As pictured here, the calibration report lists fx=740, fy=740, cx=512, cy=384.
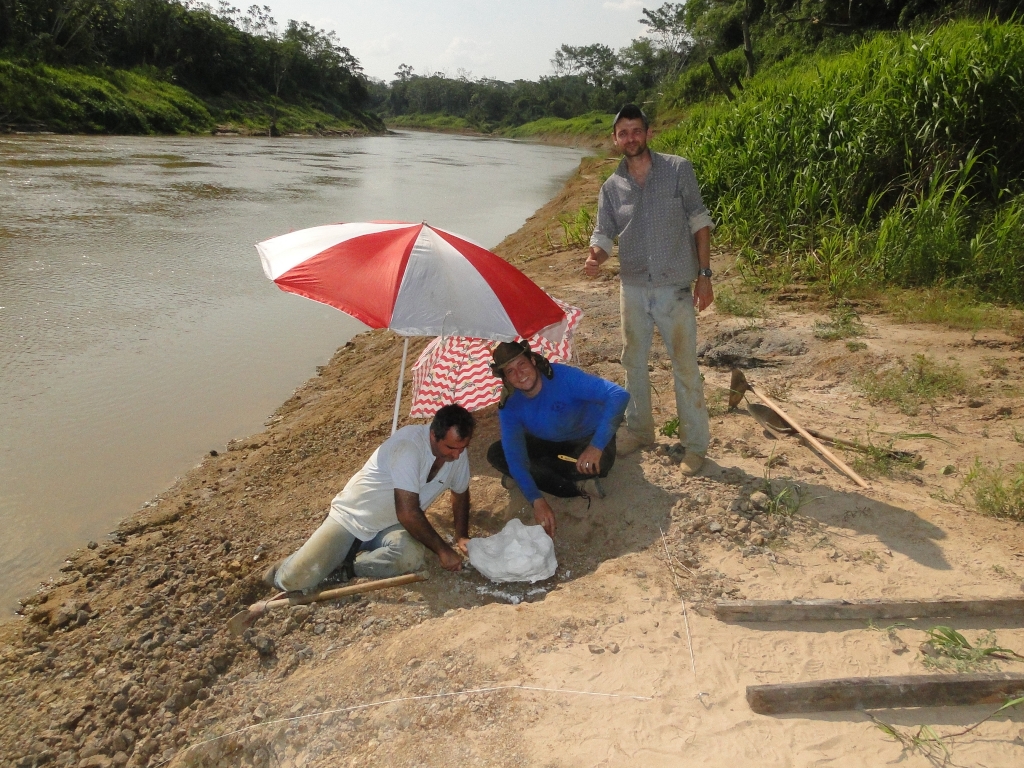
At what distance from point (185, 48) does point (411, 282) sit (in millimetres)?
54814

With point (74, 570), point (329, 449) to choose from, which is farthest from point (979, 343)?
point (74, 570)

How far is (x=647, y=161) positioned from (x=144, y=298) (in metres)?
7.40

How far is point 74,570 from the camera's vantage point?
4.08 meters

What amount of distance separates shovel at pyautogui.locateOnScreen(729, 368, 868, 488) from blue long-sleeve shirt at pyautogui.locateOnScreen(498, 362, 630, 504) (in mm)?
1289

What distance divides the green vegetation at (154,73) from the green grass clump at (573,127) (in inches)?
612

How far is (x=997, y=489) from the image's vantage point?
143 inches

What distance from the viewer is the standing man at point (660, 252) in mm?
3719

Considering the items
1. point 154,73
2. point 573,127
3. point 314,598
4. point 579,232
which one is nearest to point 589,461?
point 314,598

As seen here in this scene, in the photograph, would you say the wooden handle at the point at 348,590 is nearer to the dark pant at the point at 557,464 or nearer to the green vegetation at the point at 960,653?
the dark pant at the point at 557,464

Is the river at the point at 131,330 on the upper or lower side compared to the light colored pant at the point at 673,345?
lower

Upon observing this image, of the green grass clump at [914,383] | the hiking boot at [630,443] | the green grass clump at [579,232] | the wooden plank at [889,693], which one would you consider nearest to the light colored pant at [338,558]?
the hiking boot at [630,443]

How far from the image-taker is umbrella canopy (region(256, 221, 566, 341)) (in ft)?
10.7

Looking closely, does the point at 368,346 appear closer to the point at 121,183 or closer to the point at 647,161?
the point at 647,161

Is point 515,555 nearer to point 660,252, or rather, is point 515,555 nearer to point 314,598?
point 314,598
